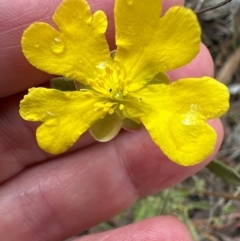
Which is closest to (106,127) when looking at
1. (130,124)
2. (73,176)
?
(130,124)

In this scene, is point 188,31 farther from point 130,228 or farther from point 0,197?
point 0,197

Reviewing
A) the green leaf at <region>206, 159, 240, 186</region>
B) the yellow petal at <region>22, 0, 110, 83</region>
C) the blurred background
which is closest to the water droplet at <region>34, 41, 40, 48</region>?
the yellow petal at <region>22, 0, 110, 83</region>

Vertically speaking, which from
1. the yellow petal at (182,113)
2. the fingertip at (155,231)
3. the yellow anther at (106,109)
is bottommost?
the fingertip at (155,231)

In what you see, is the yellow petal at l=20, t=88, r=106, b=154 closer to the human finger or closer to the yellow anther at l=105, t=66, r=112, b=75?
the yellow anther at l=105, t=66, r=112, b=75

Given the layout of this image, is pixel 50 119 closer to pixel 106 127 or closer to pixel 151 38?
pixel 106 127

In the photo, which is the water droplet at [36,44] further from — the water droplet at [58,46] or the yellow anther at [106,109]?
the yellow anther at [106,109]

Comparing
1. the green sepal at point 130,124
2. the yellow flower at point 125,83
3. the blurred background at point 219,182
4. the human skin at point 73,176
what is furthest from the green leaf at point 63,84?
the blurred background at point 219,182
